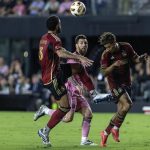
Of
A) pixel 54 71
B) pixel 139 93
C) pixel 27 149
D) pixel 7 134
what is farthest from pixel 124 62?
pixel 139 93

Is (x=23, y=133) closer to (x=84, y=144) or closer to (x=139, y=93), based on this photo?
(x=84, y=144)

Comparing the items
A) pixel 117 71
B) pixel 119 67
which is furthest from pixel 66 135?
pixel 119 67

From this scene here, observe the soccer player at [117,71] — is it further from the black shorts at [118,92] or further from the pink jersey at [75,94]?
the pink jersey at [75,94]

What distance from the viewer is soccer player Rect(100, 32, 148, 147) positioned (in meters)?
13.5

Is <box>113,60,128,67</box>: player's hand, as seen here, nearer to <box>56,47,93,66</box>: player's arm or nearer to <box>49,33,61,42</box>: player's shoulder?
<box>56,47,93,66</box>: player's arm

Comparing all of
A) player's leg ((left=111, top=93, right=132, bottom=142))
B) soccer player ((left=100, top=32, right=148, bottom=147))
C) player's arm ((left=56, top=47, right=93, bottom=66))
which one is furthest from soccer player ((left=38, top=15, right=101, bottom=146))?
player's leg ((left=111, top=93, right=132, bottom=142))

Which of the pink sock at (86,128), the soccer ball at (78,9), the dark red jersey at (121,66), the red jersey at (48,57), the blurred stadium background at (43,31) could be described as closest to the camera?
the red jersey at (48,57)

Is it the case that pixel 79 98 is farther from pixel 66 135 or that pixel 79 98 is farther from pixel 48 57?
pixel 66 135

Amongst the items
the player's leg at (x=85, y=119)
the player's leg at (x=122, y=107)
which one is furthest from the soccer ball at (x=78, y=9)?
the player's leg at (x=122, y=107)

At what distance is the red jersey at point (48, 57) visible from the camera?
13078 mm

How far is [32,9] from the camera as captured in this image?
30.9 meters

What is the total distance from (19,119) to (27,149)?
9.25 meters

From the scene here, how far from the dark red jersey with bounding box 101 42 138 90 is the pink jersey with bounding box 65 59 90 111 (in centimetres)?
67

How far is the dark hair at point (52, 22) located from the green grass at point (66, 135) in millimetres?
2100
